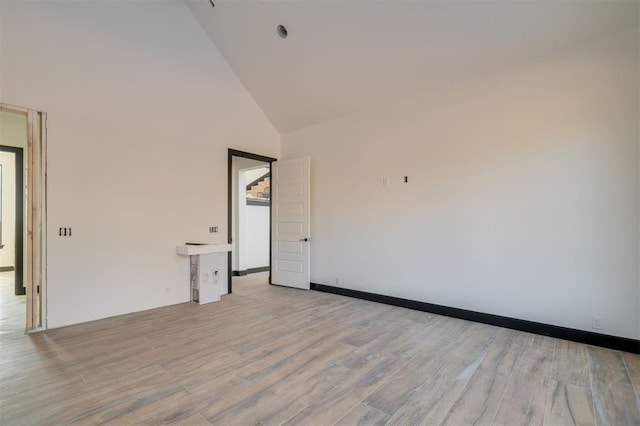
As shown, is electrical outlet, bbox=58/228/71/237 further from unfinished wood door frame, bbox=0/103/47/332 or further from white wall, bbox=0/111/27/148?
white wall, bbox=0/111/27/148

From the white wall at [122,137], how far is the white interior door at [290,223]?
1134mm

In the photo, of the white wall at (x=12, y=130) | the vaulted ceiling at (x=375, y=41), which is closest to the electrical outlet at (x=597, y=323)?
the vaulted ceiling at (x=375, y=41)

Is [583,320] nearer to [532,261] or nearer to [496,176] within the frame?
[532,261]

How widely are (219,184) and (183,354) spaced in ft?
9.95

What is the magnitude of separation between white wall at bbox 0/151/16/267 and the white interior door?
5740 millimetres

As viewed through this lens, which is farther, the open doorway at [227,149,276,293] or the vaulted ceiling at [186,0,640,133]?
the open doorway at [227,149,276,293]

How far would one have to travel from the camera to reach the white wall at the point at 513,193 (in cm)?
307

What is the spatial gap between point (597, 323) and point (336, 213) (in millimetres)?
3636

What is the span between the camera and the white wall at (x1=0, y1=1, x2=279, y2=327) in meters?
3.65

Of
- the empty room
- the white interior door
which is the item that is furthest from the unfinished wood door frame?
the white interior door

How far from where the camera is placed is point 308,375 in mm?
2535

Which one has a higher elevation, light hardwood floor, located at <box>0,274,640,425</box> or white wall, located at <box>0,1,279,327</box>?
white wall, located at <box>0,1,279,327</box>

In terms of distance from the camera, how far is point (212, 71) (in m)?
5.20

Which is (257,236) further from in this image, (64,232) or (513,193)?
(513,193)
